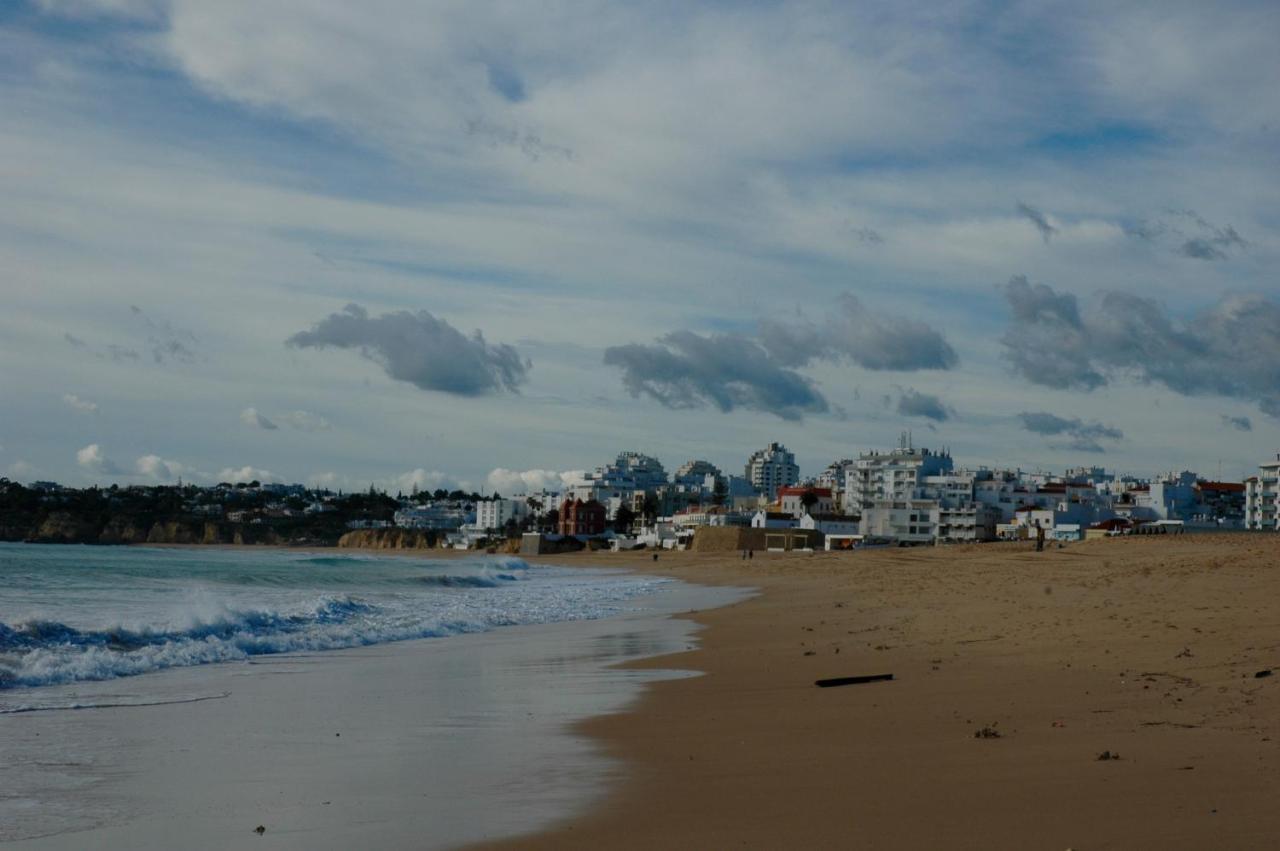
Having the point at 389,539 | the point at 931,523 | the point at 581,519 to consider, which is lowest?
the point at 389,539

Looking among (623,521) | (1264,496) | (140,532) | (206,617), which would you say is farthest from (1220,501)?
(140,532)

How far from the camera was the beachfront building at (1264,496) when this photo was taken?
109 m

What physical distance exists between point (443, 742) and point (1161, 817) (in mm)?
5525

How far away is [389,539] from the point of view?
167000 millimetres

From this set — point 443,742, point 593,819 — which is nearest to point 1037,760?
point 593,819

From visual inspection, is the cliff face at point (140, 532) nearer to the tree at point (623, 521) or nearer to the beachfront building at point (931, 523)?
the tree at point (623, 521)

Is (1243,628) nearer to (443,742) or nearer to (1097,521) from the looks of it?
(443,742)

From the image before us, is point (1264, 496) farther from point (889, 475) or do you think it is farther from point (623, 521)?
point (623, 521)

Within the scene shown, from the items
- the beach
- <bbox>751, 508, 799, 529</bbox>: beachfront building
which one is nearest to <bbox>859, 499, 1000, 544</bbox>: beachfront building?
<bbox>751, 508, 799, 529</bbox>: beachfront building

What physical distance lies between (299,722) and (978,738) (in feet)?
19.5

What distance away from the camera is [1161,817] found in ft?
19.9

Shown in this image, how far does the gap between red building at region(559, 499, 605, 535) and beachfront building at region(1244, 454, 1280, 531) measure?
71.2 m

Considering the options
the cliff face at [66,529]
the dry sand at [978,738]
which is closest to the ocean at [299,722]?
the dry sand at [978,738]

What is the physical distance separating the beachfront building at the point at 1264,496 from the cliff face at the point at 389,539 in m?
103
